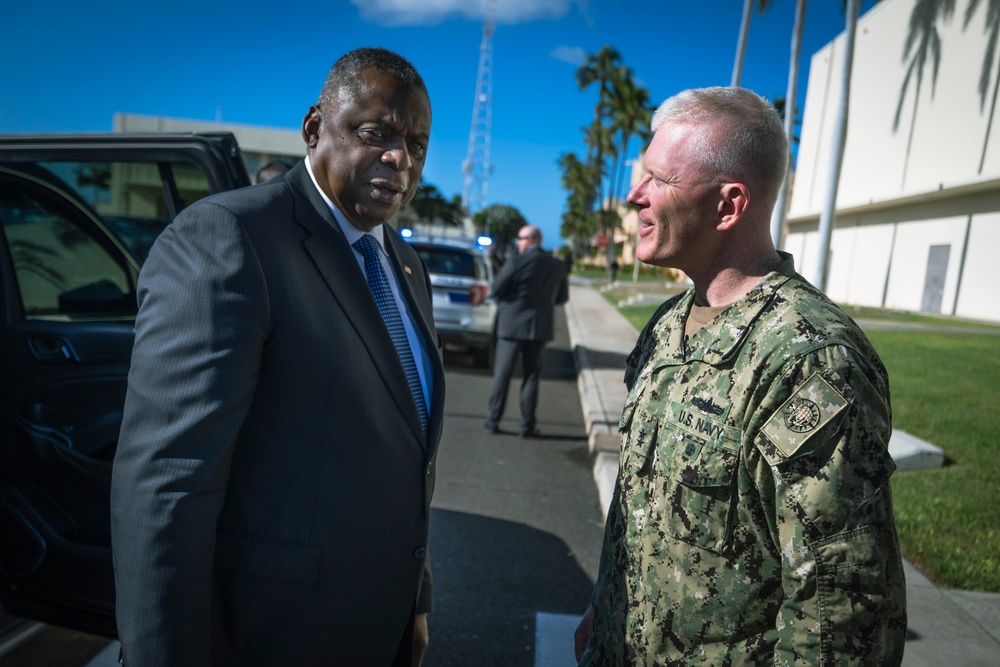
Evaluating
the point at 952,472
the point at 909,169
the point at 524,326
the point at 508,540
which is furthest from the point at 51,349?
the point at 909,169

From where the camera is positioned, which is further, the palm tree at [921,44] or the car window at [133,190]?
the palm tree at [921,44]

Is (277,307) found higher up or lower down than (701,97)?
lower down

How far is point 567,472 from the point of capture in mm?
6184

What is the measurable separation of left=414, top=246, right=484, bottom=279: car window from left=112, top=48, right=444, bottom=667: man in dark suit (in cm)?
886

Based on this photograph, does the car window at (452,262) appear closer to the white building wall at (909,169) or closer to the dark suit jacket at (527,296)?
the dark suit jacket at (527,296)

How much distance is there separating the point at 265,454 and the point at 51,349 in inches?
71.6

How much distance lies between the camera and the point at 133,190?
293 centimetres

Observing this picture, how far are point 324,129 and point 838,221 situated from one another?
32903mm

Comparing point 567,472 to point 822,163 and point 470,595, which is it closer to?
point 470,595

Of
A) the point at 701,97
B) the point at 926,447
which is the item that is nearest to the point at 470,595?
the point at 701,97

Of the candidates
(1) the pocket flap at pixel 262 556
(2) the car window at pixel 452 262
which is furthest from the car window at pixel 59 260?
(2) the car window at pixel 452 262

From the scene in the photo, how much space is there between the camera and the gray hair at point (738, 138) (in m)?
1.61

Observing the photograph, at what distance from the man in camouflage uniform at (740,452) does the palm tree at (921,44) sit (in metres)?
26.5

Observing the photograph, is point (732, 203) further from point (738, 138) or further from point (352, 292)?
point (352, 292)
